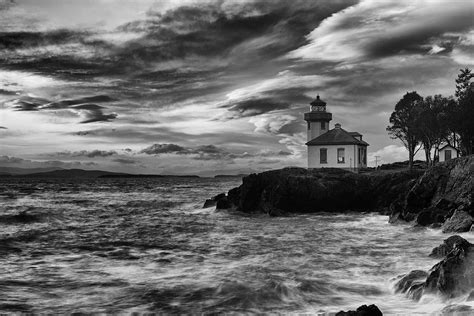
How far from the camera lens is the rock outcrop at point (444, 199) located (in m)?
17.9

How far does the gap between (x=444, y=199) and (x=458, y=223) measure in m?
3.97

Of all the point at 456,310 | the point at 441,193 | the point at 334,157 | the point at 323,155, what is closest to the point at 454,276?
the point at 456,310

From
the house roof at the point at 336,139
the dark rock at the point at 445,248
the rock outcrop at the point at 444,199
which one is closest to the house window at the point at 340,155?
the house roof at the point at 336,139

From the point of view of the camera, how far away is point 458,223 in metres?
16.9

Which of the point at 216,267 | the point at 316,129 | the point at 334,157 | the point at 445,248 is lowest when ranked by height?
the point at 216,267

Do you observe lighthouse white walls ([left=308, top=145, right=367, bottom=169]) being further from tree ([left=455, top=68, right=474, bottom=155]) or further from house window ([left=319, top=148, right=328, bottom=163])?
tree ([left=455, top=68, right=474, bottom=155])

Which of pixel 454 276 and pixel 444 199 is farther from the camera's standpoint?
pixel 444 199

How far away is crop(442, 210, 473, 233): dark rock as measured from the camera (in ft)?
53.7

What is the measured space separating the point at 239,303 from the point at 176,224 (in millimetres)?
16143

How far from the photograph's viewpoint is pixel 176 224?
82.4ft

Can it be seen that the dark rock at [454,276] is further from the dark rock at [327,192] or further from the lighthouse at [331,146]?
the lighthouse at [331,146]

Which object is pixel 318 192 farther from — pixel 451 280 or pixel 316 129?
pixel 451 280

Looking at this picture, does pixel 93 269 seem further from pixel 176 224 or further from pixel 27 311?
pixel 176 224

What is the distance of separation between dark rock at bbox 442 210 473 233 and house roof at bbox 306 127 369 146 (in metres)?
23.2
